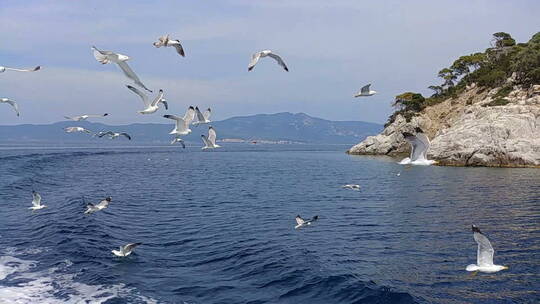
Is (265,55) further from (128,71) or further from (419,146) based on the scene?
(419,146)

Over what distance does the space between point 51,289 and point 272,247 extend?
24.4 ft

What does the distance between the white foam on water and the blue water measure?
0.16 feet

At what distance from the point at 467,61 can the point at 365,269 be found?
90.7m

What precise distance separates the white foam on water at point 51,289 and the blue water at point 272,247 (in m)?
0.05

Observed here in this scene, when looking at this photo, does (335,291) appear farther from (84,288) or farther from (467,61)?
(467,61)

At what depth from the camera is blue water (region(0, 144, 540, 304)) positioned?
44.3 ft

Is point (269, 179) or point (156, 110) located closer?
point (156, 110)

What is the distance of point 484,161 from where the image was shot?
182ft

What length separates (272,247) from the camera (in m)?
18.2

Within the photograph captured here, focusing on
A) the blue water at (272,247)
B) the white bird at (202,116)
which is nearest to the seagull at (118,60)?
the white bird at (202,116)

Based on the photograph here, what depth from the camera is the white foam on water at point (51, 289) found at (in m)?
13.3

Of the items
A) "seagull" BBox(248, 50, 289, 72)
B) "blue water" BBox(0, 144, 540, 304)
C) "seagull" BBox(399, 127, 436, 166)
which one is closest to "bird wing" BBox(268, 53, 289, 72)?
"seagull" BBox(248, 50, 289, 72)

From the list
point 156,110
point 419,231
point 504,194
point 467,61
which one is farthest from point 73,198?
point 467,61

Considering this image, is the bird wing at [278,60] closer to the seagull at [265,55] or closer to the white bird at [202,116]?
the seagull at [265,55]
